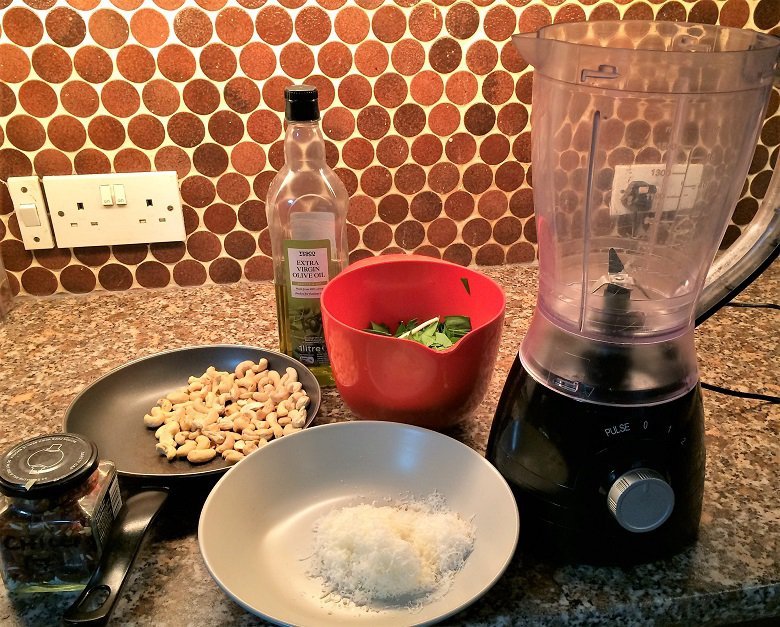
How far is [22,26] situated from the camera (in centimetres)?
89

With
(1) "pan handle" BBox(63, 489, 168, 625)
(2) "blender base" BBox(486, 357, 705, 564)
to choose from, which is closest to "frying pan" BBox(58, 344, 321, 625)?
(1) "pan handle" BBox(63, 489, 168, 625)

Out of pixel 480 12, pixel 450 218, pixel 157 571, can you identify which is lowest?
pixel 157 571

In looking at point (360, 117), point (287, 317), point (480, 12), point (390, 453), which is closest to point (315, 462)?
point (390, 453)

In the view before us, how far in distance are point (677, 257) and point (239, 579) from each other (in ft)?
1.64

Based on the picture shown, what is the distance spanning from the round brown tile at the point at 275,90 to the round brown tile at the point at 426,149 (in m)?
0.21

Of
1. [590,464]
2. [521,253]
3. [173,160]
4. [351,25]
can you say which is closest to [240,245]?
[173,160]

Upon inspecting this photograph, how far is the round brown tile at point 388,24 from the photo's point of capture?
0.95 metres

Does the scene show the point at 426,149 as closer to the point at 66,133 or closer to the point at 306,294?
the point at 306,294

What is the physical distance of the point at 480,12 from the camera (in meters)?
0.97

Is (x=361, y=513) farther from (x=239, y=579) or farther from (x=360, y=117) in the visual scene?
(x=360, y=117)

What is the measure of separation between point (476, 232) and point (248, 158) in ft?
1.28

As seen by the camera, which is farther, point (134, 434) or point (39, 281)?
point (39, 281)

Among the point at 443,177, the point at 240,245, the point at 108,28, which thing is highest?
the point at 108,28

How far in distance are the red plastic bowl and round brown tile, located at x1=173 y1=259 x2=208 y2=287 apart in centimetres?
37
